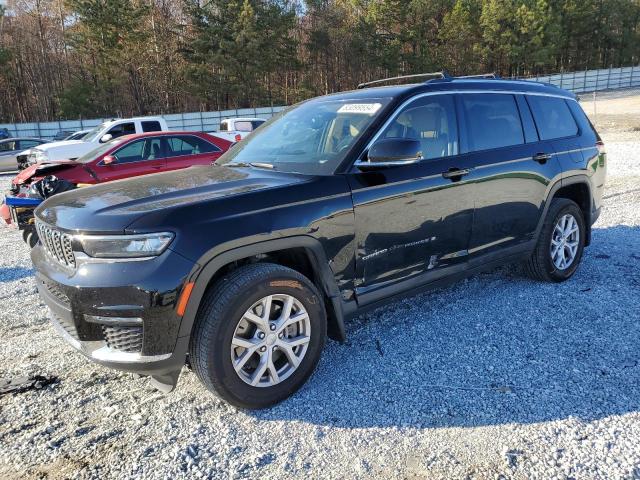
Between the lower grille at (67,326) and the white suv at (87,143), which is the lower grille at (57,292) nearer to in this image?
the lower grille at (67,326)

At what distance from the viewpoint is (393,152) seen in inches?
129

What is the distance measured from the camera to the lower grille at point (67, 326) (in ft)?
9.23

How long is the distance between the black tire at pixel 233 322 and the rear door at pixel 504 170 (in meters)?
1.81

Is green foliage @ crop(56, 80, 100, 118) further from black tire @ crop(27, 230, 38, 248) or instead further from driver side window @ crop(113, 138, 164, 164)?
black tire @ crop(27, 230, 38, 248)

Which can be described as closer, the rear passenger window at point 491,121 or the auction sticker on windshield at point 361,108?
the auction sticker on windshield at point 361,108

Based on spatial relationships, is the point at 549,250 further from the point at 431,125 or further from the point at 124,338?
the point at 124,338

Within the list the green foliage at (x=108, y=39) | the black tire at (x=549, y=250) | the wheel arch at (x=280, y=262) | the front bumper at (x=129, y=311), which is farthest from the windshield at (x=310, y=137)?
the green foliage at (x=108, y=39)

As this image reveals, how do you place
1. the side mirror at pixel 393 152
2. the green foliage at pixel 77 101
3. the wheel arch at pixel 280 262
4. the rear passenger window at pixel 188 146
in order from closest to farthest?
the wheel arch at pixel 280 262, the side mirror at pixel 393 152, the rear passenger window at pixel 188 146, the green foliage at pixel 77 101

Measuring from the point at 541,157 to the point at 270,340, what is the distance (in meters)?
3.08

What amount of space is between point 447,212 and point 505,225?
815 millimetres

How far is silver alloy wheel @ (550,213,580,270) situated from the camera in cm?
493

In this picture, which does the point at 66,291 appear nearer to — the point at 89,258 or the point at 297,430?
the point at 89,258

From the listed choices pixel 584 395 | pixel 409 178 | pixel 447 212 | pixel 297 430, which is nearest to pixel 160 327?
pixel 297 430

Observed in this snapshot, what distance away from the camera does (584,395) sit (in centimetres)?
311
